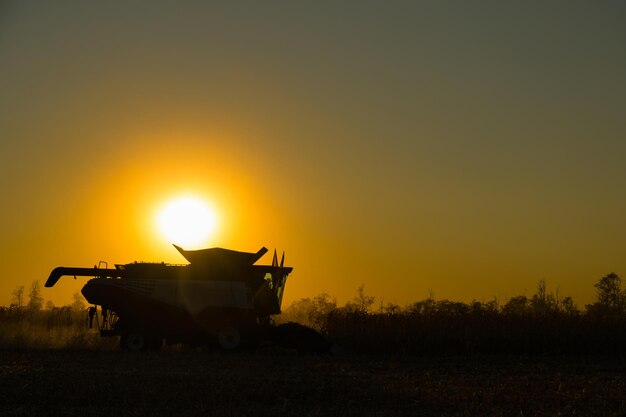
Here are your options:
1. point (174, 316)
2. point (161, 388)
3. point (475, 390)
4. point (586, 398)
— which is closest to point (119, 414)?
point (161, 388)

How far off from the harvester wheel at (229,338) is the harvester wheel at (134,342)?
2459 millimetres

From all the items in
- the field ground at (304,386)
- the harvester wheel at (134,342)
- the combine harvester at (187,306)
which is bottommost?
the field ground at (304,386)

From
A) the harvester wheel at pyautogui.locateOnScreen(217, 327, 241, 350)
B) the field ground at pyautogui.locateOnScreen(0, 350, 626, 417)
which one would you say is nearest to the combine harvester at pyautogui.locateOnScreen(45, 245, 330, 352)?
the harvester wheel at pyautogui.locateOnScreen(217, 327, 241, 350)

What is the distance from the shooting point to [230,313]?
86.9ft

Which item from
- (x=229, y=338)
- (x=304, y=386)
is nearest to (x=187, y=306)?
(x=229, y=338)

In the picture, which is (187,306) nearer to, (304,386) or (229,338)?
(229,338)

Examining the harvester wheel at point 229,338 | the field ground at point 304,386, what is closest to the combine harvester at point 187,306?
the harvester wheel at point 229,338

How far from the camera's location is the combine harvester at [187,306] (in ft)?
86.1

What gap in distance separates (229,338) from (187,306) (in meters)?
1.73

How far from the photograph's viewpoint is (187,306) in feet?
86.2

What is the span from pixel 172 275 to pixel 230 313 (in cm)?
240

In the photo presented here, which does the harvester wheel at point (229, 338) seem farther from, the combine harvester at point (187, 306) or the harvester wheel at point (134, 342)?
the harvester wheel at point (134, 342)

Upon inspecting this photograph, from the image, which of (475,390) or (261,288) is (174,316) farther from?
(475,390)

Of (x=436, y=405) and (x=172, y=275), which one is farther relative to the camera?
(x=172, y=275)
